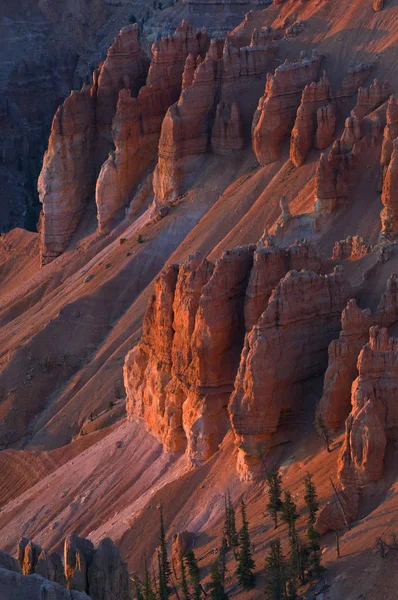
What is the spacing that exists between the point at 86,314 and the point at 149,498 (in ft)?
91.3

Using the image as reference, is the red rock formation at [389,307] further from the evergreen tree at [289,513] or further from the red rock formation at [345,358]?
the evergreen tree at [289,513]

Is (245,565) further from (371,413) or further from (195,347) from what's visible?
(195,347)

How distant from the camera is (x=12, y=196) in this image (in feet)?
430

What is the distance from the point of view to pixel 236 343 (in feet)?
161

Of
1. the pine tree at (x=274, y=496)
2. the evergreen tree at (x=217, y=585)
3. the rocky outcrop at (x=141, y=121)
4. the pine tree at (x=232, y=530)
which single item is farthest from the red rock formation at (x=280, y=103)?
the evergreen tree at (x=217, y=585)

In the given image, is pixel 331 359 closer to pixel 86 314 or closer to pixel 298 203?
pixel 298 203

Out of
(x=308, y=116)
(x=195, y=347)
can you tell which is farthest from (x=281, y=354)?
(x=308, y=116)

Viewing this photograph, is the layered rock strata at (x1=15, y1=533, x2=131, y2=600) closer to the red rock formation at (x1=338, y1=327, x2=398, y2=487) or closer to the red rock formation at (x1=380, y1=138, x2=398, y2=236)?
the red rock formation at (x1=338, y1=327, x2=398, y2=487)

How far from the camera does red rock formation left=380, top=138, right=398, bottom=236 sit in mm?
61406

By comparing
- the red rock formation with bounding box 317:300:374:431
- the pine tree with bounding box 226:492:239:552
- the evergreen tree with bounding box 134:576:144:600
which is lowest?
the evergreen tree with bounding box 134:576:144:600

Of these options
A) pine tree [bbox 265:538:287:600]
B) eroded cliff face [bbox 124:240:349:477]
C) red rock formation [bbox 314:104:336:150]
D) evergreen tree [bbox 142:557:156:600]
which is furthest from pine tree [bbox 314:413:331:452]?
red rock formation [bbox 314:104:336:150]

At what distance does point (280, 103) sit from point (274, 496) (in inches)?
1320

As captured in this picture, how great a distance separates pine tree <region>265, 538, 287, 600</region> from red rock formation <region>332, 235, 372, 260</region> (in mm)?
12482

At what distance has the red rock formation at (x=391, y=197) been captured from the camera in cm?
6141
